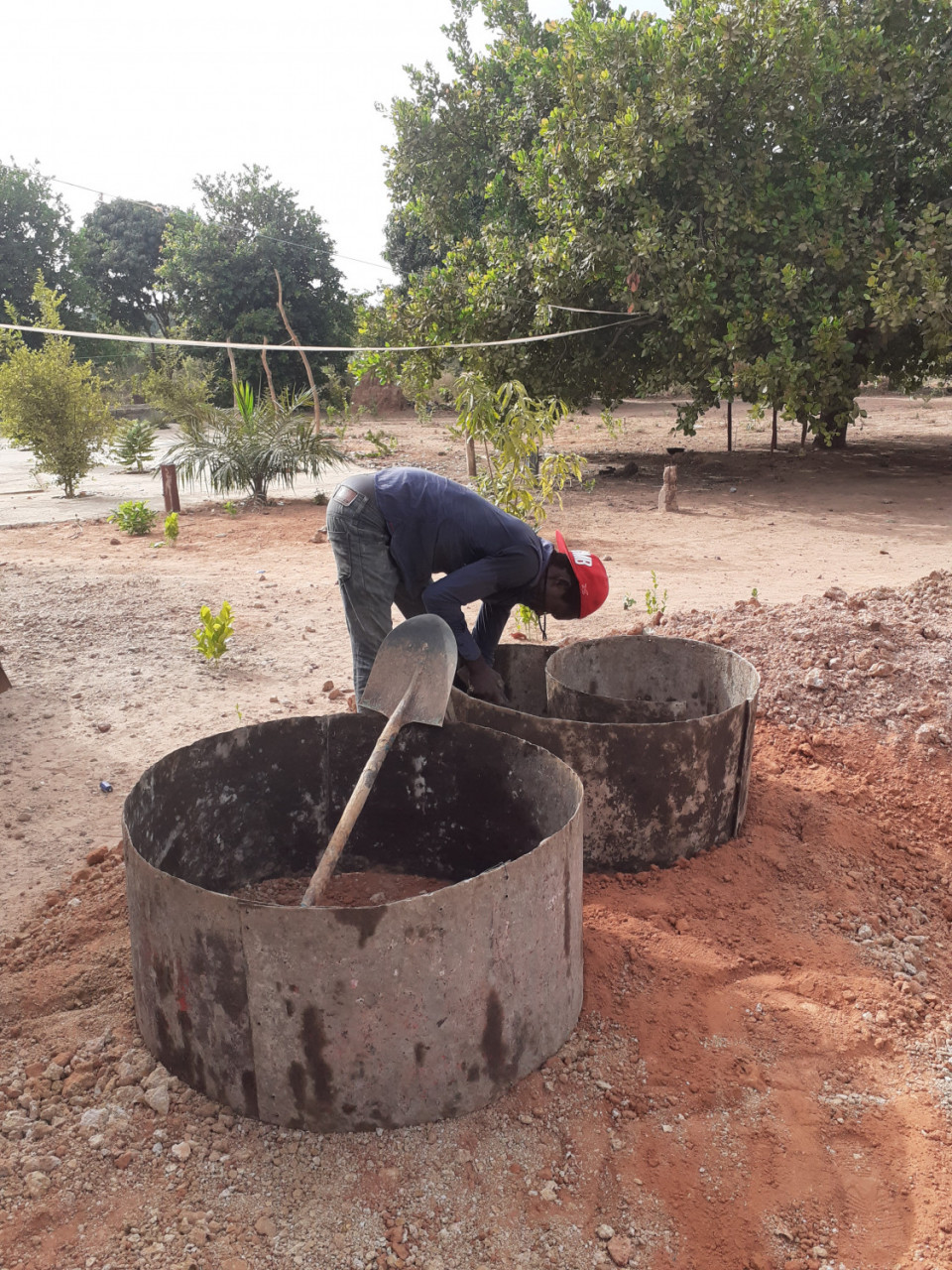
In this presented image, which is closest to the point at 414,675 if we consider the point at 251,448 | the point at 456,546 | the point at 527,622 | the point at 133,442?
the point at 456,546

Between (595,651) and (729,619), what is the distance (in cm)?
146

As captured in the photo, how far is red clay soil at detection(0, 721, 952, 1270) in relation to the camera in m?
1.81

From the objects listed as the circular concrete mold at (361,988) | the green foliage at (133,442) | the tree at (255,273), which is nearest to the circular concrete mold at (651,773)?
the circular concrete mold at (361,988)

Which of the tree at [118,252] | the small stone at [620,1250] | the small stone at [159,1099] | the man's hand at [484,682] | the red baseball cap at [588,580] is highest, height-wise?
the tree at [118,252]

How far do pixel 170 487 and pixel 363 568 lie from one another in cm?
749

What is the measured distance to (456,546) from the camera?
10.6 feet

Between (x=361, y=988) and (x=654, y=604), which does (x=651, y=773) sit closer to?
(x=361, y=988)

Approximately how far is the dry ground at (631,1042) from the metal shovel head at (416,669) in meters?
0.81

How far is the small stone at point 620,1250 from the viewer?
178cm

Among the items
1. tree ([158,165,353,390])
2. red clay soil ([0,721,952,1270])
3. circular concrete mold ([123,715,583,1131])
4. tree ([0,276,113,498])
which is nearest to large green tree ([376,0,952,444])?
tree ([0,276,113,498])

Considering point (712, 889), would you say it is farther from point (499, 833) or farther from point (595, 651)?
point (595, 651)

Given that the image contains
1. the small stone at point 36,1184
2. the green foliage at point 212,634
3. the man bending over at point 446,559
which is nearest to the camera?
the small stone at point 36,1184

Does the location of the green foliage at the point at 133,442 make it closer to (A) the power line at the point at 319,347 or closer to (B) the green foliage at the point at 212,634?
(A) the power line at the point at 319,347

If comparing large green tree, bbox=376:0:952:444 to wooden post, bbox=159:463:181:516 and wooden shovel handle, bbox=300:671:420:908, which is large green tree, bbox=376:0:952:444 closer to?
wooden post, bbox=159:463:181:516
